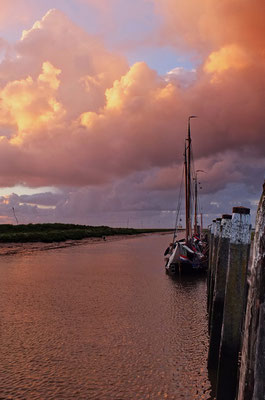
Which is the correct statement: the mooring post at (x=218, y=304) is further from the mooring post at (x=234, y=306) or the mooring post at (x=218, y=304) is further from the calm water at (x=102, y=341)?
the mooring post at (x=234, y=306)

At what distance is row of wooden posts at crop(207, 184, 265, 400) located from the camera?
431 centimetres

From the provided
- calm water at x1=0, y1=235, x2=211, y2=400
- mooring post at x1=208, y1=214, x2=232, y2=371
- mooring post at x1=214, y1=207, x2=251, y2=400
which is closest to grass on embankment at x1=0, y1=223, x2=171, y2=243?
calm water at x1=0, y1=235, x2=211, y2=400

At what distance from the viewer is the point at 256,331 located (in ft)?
14.3

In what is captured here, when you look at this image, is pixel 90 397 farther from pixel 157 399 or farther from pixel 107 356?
pixel 107 356

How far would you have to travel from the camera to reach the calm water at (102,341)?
8.19 metres

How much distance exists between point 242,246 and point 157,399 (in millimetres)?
3459

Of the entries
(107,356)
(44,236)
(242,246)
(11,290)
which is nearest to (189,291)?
(11,290)

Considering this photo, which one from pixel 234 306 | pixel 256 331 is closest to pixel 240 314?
pixel 234 306

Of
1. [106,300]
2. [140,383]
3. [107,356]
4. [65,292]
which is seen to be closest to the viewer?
[140,383]

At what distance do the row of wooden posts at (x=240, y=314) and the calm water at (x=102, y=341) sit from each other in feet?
3.81

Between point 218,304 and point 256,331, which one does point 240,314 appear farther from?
point 218,304

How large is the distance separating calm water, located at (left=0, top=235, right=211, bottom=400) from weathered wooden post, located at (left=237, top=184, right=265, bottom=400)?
3717 millimetres

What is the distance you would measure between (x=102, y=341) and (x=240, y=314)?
5.67 meters

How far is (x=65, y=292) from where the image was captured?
1942 cm
